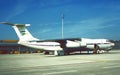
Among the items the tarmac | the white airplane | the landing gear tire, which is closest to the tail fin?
the white airplane

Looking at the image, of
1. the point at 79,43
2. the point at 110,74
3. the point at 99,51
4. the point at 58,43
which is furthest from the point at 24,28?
the point at 110,74

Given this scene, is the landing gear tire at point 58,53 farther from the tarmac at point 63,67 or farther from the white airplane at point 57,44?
the tarmac at point 63,67

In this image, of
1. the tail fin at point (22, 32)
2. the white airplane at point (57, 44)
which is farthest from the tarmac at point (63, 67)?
the white airplane at point (57, 44)

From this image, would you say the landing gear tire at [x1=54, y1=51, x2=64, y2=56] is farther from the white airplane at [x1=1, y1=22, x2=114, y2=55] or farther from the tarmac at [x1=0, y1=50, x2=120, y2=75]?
the tarmac at [x1=0, y1=50, x2=120, y2=75]

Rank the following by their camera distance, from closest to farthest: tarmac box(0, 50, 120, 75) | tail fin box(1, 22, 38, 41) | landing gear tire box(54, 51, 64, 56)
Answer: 1. tarmac box(0, 50, 120, 75)
2. tail fin box(1, 22, 38, 41)
3. landing gear tire box(54, 51, 64, 56)

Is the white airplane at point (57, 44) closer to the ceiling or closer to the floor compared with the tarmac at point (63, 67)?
closer to the ceiling

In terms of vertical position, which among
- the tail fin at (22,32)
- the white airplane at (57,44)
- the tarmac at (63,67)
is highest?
the tail fin at (22,32)

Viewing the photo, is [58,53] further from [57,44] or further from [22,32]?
[22,32]

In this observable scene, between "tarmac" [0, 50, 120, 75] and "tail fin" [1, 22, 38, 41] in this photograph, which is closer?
"tarmac" [0, 50, 120, 75]

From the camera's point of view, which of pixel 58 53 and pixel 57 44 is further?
pixel 57 44

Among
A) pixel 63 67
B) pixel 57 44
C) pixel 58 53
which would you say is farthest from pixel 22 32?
pixel 63 67

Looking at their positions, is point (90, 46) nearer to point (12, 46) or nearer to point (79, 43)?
point (79, 43)

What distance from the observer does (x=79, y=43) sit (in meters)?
50.1

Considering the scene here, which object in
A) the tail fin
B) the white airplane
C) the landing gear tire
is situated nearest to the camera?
the tail fin
